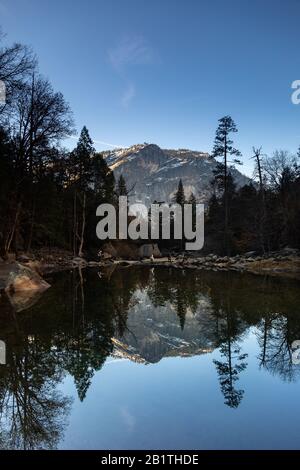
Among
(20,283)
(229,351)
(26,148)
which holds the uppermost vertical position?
(26,148)

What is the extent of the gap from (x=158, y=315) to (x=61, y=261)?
23.2m

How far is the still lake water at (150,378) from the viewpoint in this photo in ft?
12.4

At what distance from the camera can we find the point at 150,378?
18.6ft

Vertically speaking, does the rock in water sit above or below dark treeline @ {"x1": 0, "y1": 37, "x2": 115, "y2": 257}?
below

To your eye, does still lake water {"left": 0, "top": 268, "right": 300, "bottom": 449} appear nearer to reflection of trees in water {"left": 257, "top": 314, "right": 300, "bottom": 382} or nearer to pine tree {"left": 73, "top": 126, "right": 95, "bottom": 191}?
reflection of trees in water {"left": 257, "top": 314, "right": 300, "bottom": 382}

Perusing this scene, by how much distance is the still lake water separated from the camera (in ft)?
12.4

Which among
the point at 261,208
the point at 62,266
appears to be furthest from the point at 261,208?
the point at 62,266

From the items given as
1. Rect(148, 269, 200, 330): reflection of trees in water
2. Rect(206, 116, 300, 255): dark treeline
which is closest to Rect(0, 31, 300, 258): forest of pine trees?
Rect(206, 116, 300, 255): dark treeline

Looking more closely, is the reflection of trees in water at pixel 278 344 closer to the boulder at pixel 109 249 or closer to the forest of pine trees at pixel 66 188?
the forest of pine trees at pixel 66 188

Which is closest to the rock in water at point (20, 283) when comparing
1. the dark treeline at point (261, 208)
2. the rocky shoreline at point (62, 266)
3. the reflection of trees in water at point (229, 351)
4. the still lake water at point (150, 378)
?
the rocky shoreline at point (62, 266)

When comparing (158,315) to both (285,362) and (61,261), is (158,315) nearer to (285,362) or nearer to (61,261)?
(285,362)

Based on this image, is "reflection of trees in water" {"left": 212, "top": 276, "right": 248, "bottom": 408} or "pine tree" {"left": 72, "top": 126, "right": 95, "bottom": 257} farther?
"pine tree" {"left": 72, "top": 126, "right": 95, "bottom": 257}

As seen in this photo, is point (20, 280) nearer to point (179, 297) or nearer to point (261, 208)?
point (179, 297)
